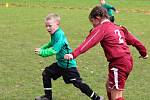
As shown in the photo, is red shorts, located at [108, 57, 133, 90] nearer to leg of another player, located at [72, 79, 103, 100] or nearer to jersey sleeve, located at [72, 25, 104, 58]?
jersey sleeve, located at [72, 25, 104, 58]

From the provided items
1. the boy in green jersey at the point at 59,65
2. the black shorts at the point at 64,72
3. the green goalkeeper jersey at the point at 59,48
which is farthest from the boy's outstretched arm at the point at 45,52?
the black shorts at the point at 64,72

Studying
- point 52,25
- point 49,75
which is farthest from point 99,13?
point 49,75

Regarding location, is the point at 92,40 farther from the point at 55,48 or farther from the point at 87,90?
the point at 87,90

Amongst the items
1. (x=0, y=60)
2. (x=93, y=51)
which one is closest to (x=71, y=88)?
(x=0, y=60)

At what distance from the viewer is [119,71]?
571 centimetres

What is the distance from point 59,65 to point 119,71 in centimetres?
139

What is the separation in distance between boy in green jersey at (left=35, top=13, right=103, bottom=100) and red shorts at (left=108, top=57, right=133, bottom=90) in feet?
3.30

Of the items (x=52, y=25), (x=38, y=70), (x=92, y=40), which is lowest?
(x=38, y=70)

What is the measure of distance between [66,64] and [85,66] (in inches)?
122

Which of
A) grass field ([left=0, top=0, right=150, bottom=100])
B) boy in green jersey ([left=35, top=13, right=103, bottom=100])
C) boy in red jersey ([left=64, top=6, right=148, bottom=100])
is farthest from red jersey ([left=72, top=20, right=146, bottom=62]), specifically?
grass field ([left=0, top=0, right=150, bottom=100])

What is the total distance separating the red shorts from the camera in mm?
5703

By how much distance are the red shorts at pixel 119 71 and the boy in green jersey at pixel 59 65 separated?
101 cm

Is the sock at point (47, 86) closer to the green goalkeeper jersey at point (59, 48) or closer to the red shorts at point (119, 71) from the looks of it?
the green goalkeeper jersey at point (59, 48)

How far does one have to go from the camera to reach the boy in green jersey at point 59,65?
6504mm
